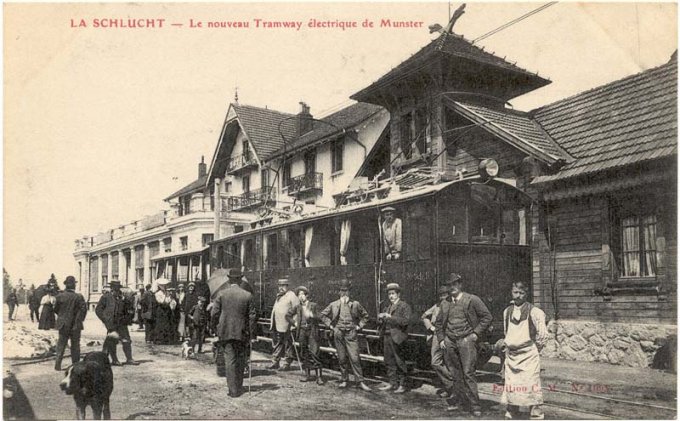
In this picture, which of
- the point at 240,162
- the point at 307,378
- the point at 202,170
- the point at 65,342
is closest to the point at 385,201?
the point at 307,378

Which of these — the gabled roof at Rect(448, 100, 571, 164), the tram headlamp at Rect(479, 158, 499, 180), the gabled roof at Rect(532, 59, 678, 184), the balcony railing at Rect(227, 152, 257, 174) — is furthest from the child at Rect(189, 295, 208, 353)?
the balcony railing at Rect(227, 152, 257, 174)

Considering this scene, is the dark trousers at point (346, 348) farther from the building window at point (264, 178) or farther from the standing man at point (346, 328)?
the building window at point (264, 178)

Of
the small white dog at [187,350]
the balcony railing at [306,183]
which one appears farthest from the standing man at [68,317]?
the balcony railing at [306,183]

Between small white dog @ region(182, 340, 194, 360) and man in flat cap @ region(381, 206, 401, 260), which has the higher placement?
man in flat cap @ region(381, 206, 401, 260)

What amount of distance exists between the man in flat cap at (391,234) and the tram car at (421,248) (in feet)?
0.24

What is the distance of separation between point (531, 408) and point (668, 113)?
698 centimetres

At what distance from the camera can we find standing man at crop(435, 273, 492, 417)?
7.45 m

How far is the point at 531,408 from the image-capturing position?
7.03 metres

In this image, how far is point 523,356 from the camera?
22.9 feet

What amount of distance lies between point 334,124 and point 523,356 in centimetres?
2198

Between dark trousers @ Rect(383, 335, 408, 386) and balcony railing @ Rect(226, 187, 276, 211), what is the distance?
20.7m

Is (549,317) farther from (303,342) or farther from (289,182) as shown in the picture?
(289,182)

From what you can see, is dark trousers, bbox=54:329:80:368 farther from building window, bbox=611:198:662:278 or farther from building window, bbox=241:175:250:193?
building window, bbox=241:175:250:193

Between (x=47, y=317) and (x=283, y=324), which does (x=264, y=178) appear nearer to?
(x=47, y=317)
